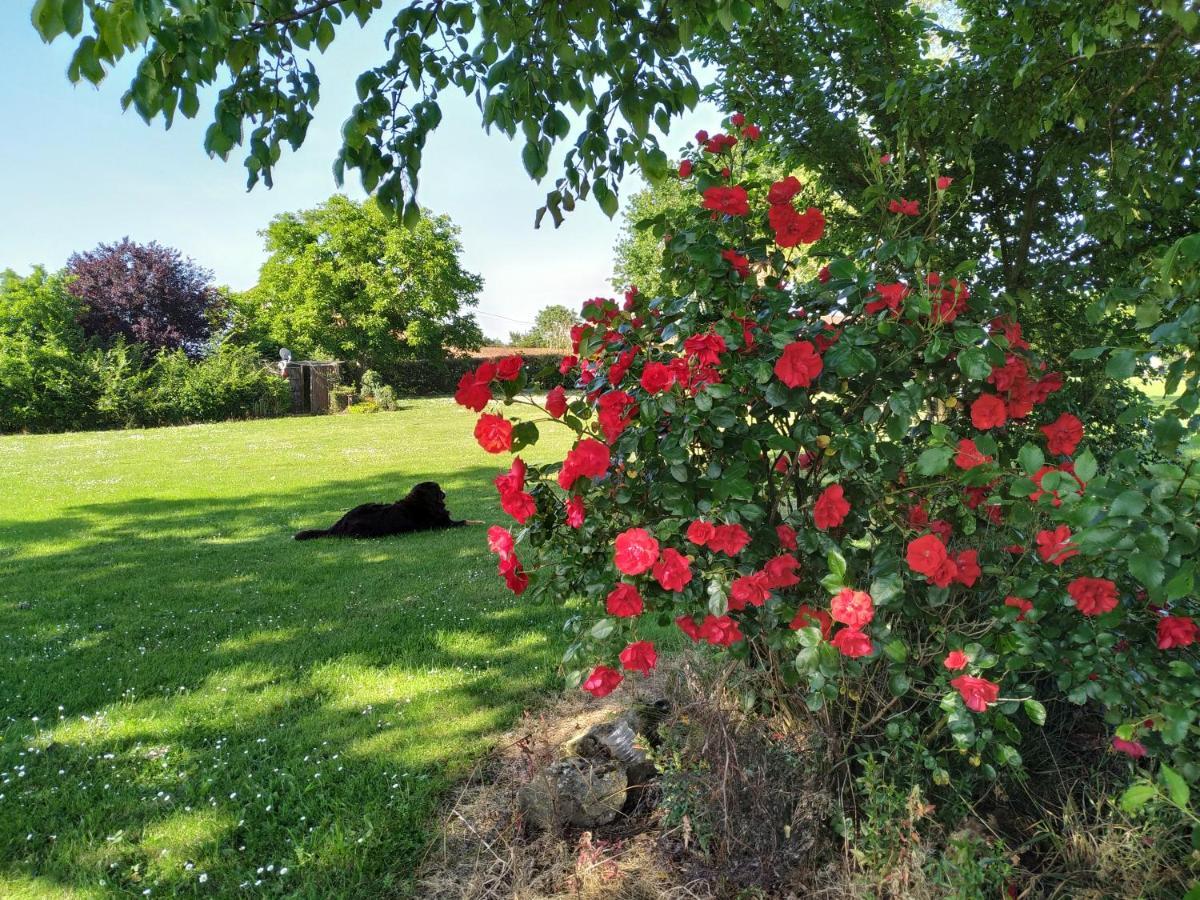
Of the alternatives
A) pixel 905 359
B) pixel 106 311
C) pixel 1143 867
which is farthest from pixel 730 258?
pixel 106 311

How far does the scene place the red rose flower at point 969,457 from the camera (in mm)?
1601

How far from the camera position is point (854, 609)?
1.53 meters

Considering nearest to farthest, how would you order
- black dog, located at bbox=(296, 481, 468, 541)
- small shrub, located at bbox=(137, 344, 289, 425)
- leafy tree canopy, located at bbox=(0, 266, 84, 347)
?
black dog, located at bbox=(296, 481, 468, 541) < small shrub, located at bbox=(137, 344, 289, 425) < leafy tree canopy, located at bbox=(0, 266, 84, 347)

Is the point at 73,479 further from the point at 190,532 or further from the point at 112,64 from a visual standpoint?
the point at 112,64

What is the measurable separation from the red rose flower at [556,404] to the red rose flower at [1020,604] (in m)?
1.15

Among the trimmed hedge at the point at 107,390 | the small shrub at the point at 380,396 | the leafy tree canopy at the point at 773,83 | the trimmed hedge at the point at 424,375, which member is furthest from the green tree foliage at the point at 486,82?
the trimmed hedge at the point at 424,375

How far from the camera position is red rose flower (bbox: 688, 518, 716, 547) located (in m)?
1.66

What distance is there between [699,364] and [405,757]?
1938 millimetres

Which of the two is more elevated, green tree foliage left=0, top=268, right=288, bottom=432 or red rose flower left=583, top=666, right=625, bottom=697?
green tree foliage left=0, top=268, right=288, bottom=432

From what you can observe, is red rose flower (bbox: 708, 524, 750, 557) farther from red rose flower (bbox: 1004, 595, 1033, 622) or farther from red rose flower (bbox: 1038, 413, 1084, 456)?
red rose flower (bbox: 1038, 413, 1084, 456)

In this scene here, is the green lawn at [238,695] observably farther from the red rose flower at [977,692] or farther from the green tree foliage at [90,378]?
the green tree foliage at [90,378]

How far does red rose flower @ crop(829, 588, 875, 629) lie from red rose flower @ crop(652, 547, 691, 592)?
32cm

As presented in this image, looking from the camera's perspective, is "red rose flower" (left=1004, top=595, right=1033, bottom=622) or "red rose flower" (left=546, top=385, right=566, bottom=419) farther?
"red rose flower" (left=546, top=385, right=566, bottom=419)

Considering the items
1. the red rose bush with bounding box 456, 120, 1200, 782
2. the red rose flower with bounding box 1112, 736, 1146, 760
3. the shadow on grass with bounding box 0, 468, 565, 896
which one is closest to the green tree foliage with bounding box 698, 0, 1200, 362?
the red rose bush with bounding box 456, 120, 1200, 782
